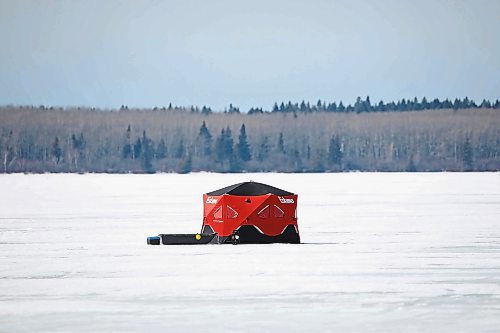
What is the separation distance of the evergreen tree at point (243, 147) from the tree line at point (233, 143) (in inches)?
5.8


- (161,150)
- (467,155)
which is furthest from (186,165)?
(467,155)

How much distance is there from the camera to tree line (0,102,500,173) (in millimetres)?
154250

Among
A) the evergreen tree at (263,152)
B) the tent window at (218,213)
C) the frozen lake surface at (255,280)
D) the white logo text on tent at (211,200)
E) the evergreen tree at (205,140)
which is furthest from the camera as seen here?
the evergreen tree at (263,152)

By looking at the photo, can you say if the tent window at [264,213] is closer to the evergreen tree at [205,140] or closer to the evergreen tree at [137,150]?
the evergreen tree at [137,150]

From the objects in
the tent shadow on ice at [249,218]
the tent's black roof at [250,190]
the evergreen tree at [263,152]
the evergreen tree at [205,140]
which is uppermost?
the evergreen tree at [205,140]

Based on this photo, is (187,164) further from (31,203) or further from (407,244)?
(407,244)

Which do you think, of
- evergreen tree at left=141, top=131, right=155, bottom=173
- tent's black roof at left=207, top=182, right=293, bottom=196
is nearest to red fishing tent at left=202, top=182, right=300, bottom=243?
tent's black roof at left=207, top=182, right=293, bottom=196

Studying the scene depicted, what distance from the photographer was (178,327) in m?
10.2

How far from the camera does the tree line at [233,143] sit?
506 feet

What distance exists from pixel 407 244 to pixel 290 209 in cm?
205

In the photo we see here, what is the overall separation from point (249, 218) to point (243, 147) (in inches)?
5860

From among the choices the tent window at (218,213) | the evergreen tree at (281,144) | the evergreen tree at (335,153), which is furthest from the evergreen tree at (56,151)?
the tent window at (218,213)

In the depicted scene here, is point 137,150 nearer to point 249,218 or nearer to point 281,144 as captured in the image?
point 281,144

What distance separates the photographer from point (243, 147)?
16750cm
